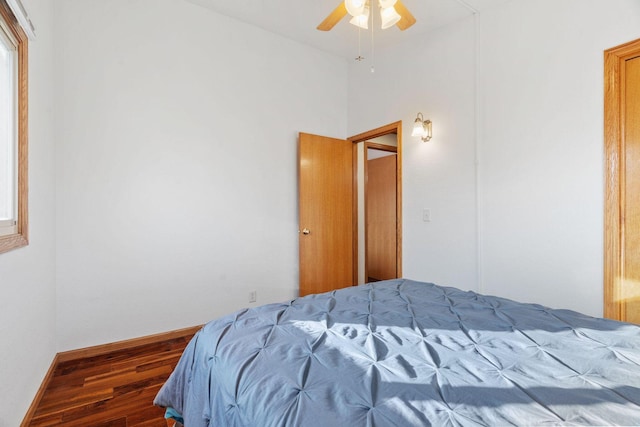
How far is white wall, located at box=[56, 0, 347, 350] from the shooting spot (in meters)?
2.41

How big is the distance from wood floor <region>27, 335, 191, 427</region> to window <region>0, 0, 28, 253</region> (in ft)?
3.34

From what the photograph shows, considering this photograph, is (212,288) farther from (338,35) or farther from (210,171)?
(338,35)

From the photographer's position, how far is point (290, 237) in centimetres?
350

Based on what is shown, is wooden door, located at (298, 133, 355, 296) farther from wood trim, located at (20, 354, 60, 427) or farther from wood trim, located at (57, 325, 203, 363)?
wood trim, located at (20, 354, 60, 427)

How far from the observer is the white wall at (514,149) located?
6.63 feet

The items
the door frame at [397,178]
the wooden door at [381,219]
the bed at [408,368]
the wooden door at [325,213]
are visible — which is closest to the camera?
the bed at [408,368]

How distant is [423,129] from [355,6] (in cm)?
142

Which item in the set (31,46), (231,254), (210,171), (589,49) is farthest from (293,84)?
(589,49)

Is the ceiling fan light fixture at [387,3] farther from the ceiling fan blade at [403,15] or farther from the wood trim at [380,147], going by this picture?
the wood trim at [380,147]

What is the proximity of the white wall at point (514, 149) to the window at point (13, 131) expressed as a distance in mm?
2887

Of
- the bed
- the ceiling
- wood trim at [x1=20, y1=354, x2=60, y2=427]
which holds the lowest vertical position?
wood trim at [x1=20, y1=354, x2=60, y2=427]

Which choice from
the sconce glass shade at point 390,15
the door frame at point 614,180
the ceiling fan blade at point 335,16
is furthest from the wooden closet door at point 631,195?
the ceiling fan blade at point 335,16

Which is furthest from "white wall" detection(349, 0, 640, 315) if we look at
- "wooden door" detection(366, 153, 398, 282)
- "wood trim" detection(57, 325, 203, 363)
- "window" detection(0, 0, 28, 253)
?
"window" detection(0, 0, 28, 253)

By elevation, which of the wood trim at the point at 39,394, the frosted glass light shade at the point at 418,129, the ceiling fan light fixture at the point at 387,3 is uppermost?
the ceiling fan light fixture at the point at 387,3
